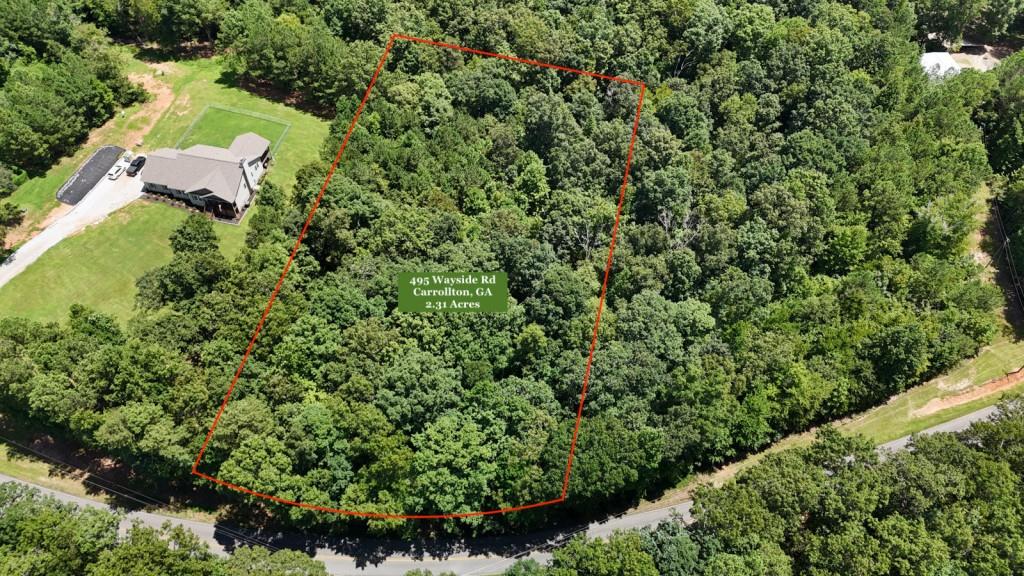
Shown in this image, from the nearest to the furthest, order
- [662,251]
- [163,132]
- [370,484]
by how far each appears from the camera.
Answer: [370,484]
[662,251]
[163,132]

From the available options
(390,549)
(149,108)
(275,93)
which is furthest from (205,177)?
(390,549)

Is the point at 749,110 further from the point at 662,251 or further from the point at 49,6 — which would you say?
the point at 49,6

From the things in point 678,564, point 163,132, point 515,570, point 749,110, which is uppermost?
point 749,110

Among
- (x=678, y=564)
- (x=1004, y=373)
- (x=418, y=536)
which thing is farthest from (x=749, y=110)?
(x=418, y=536)

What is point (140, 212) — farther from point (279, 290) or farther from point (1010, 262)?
point (1010, 262)

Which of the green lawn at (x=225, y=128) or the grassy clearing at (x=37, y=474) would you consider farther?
the green lawn at (x=225, y=128)

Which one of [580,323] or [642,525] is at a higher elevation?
[580,323]

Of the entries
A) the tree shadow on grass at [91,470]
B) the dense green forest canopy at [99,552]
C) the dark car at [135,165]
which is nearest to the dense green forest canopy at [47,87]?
the dark car at [135,165]

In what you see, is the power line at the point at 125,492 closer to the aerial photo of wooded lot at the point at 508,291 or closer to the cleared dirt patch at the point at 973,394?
the aerial photo of wooded lot at the point at 508,291
